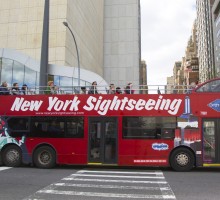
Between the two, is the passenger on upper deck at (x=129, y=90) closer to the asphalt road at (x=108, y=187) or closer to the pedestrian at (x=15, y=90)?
the asphalt road at (x=108, y=187)

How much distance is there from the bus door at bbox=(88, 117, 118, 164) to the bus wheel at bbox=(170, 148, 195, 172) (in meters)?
2.29

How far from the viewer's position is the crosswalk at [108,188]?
25.6 ft

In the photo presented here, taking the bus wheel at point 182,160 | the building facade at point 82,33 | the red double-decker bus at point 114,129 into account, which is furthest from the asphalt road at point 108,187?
the building facade at point 82,33

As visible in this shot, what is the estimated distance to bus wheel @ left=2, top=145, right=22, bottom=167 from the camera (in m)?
14.2

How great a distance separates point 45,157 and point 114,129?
3.12 meters

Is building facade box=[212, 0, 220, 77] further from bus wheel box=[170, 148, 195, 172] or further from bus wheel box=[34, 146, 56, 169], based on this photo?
bus wheel box=[34, 146, 56, 169]

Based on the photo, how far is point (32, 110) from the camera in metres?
14.3

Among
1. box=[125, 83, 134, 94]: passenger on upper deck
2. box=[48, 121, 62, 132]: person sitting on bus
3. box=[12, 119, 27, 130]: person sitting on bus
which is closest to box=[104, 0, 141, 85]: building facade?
box=[125, 83, 134, 94]: passenger on upper deck

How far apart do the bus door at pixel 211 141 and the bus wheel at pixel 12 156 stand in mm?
7548

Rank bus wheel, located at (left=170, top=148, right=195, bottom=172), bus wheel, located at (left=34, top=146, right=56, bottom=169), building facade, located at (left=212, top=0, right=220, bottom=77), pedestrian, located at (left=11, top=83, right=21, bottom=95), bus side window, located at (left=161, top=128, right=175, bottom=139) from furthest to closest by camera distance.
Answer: building facade, located at (left=212, top=0, right=220, bottom=77) < pedestrian, located at (left=11, top=83, right=21, bottom=95) < bus wheel, located at (left=34, top=146, right=56, bottom=169) < bus side window, located at (left=161, top=128, right=175, bottom=139) < bus wheel, located at (left=170, top=148, right=195, bottom=172)

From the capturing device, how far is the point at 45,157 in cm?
1402

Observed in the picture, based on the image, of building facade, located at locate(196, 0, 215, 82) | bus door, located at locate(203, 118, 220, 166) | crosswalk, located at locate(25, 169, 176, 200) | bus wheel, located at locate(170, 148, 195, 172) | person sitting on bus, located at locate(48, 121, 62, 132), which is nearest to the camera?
crosswalk, located at locate(25, 169, 176, 200)

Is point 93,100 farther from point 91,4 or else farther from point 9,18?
point 91,4

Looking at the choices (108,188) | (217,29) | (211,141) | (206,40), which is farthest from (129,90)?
(206,40)
